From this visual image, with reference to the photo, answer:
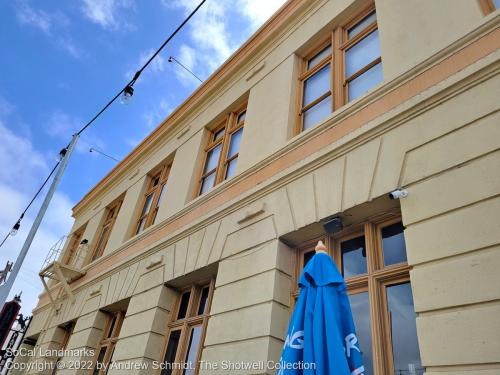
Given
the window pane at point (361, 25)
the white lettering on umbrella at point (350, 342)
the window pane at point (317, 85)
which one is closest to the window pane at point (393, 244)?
the white lettering on umbrella at point (350, 342)

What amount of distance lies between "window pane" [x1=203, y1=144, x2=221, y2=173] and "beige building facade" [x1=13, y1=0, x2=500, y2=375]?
0.14ft

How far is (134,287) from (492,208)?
24.2ft

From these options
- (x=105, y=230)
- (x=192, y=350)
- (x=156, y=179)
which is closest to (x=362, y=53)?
(x=192, y=350)

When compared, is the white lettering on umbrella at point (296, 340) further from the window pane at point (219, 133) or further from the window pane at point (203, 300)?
the window pane at point (219, 133)

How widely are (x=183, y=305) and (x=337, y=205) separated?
4181mm

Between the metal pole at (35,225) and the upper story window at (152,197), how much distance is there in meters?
2.47

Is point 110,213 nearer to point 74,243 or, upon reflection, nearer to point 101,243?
point 101,243

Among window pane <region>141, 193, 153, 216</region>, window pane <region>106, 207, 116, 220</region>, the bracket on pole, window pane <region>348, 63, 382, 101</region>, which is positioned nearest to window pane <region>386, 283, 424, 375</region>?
window pane <region>348, 63, 382, 101</region>

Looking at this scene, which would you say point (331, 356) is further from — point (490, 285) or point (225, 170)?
point (225, 170)

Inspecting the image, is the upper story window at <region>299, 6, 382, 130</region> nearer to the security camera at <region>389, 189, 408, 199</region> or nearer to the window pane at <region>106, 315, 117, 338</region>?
the security camera at <region>389, 189, 408, 199</region>

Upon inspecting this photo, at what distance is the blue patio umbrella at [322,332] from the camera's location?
288 centimetres

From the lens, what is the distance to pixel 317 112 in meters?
7.05

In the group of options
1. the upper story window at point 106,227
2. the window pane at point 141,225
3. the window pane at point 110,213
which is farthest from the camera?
the window pane at point 110,213

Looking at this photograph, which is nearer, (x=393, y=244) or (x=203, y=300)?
(x=393, y=244)
